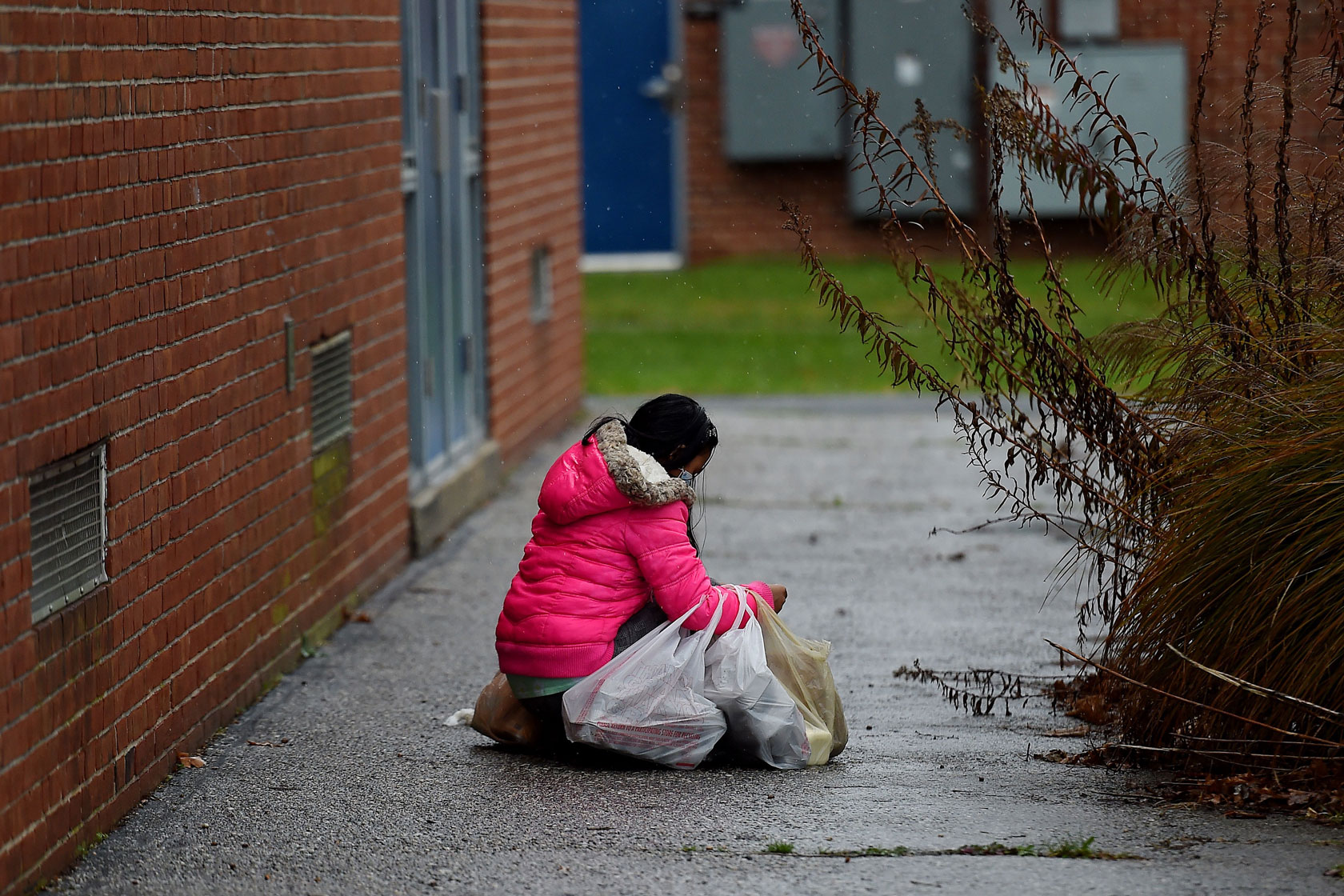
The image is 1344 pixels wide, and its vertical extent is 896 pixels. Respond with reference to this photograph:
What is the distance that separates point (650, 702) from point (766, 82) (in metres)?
14.9

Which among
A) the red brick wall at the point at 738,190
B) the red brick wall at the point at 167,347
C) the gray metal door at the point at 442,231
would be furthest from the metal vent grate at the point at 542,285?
the red brick wall at the point at 738,190

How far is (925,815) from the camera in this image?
439cm

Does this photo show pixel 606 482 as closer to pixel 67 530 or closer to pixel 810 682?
pixel 810 682

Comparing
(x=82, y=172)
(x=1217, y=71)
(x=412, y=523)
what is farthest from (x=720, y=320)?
(x=82, y=172)

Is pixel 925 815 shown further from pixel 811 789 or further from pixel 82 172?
pixel 82 172

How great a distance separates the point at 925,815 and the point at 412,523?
3.74m

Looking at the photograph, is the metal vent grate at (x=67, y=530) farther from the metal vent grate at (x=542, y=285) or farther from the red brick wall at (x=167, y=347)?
the metal vent grate at (x=542, y=285)

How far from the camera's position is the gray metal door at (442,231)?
7.74 metres

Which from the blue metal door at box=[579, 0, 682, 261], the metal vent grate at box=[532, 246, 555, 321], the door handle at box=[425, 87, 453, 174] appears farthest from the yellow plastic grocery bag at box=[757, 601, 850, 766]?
the blue metal door at box=[579, 0, 682, 261]

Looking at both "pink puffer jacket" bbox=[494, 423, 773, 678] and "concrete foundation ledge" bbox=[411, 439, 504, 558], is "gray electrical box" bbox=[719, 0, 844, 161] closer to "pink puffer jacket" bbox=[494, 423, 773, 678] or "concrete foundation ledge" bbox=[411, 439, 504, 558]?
"concrete foundation ledge" bbox=[411, 439, 504, 558]

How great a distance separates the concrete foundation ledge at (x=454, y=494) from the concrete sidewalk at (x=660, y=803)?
0.64 metres

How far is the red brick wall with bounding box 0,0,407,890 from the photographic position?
3852mm

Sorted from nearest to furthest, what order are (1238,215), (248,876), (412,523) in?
(248,876) → (1238,215) → (412,523)

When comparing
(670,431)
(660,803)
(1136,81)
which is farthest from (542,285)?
(1136,81)
